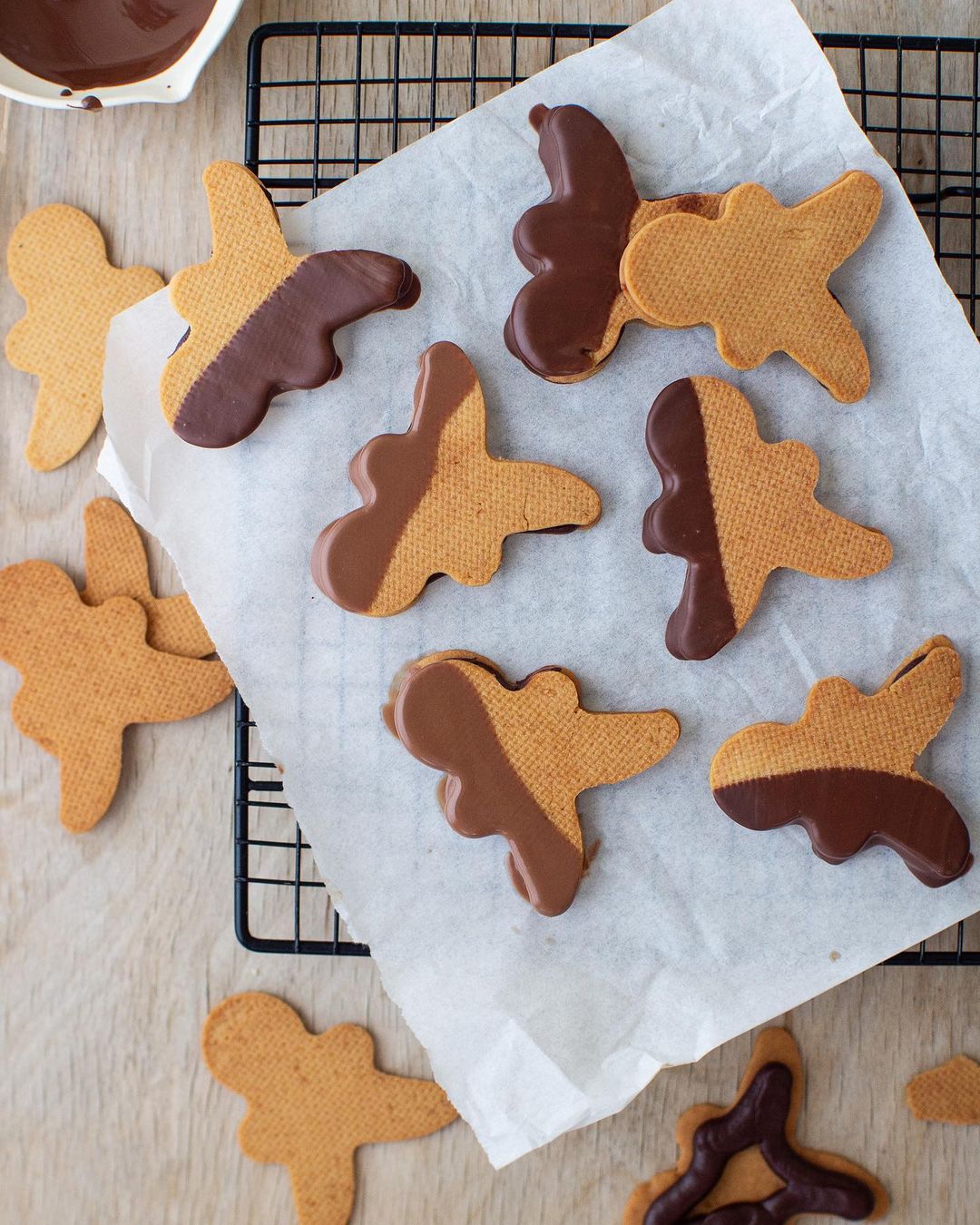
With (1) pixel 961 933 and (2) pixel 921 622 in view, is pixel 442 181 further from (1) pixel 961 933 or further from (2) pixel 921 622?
(1) pixel 961 933

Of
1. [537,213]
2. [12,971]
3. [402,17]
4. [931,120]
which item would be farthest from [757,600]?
[12,971]

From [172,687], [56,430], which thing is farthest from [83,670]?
[56,430]

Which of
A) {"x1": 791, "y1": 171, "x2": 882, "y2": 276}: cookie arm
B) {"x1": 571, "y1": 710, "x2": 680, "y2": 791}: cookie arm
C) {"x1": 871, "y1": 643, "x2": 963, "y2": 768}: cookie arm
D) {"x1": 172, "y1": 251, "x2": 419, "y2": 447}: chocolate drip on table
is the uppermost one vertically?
{"x1": 791, "y1": 171, "x2": 882, "y2": 276}: cookie arm

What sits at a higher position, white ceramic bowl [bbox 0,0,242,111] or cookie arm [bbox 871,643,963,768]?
white ceramic bowl [bbox 0,0,242,111]

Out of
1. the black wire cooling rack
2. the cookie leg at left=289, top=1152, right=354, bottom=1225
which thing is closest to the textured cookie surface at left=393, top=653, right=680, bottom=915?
the black wire cooling rack

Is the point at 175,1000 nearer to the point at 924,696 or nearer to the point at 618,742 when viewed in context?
the point at 618,742

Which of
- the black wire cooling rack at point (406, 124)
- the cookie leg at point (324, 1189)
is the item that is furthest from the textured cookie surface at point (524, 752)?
the cookie leg at point (324, 1189)

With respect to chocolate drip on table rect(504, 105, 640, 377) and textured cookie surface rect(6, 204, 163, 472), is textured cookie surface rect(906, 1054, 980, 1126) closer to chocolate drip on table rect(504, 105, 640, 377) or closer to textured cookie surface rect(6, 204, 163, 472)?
chocolate drip on table rect(504, 105, 640, 377)

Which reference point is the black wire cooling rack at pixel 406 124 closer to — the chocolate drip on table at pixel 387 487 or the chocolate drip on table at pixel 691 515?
Answer: the chocolate drip on table at pixel 387 487
